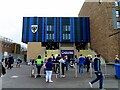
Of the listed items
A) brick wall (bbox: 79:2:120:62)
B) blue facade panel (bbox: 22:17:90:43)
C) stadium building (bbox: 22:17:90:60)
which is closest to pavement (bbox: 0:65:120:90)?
brick wall (bbox: 79:2:120:62)

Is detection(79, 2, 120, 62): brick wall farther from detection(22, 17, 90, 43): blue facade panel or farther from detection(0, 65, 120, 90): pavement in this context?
detection(0, 65, 120, 90): pavement

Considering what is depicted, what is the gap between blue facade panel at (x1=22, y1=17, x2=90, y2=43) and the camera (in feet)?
197

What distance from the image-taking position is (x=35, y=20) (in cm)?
6078

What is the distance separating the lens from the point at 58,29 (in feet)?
199

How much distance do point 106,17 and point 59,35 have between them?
68.3 ft

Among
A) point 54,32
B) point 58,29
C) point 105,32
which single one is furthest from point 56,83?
point 58,29

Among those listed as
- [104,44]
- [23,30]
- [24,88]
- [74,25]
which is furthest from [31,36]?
[24,88]

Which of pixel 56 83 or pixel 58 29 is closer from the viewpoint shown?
pixel 56 83

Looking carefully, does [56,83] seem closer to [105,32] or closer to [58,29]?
[105,32]

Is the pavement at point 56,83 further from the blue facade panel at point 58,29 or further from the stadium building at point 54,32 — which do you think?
the blue facade panel at point 58,29

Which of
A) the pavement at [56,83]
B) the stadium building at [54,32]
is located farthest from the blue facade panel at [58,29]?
the pavement at [56,83]

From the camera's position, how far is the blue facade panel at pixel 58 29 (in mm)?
60062

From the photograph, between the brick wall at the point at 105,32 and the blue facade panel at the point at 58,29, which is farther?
the blue facade panel at the point at 58,29

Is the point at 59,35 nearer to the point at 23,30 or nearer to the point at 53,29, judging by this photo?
the point at 53,29
